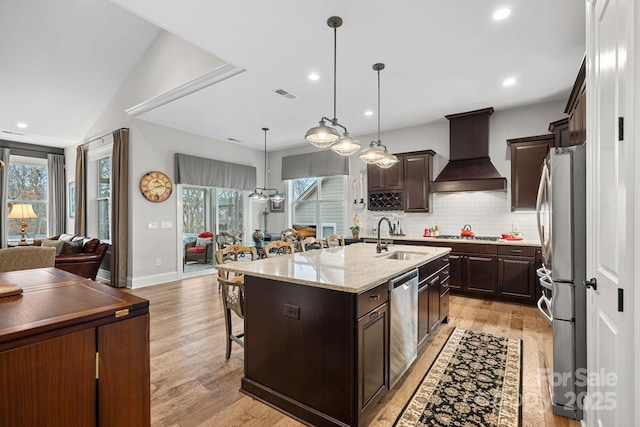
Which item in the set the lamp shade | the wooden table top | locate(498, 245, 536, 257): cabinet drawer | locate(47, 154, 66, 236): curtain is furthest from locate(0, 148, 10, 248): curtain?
locate(498, 245, 536, 257): cabinet drawer

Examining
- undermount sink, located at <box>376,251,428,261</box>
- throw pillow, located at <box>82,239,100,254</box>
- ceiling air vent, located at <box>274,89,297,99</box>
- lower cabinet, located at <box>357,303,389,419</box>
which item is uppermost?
ceiling air vent, located at <box>274,89,297,99</box>

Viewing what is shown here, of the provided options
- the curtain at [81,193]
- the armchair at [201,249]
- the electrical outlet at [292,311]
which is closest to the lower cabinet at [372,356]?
the electrical outlet at [292,311]

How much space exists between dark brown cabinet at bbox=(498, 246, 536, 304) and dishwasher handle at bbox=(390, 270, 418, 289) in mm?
2666

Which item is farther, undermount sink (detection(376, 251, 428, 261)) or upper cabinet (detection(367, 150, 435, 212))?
upper cabinet (detection(367, 150, 435, 212))

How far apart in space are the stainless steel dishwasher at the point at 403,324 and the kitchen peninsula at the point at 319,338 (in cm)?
6

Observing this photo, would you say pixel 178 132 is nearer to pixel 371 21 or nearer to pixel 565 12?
pixel 371 21

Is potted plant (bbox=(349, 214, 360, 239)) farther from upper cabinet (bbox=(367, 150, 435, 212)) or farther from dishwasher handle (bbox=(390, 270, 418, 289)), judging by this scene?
dishwasher handle (bbox=(390, 270, 418, 289))

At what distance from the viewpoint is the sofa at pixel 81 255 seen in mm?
4961

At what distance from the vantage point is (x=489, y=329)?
3471 mm

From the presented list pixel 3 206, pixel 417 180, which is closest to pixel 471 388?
pixel 417 180

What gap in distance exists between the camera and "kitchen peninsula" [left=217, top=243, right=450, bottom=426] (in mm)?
1783

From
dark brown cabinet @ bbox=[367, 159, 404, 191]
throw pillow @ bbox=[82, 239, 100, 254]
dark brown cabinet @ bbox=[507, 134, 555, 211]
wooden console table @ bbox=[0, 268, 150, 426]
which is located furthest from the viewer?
dark brown cabinet @ bbox=[367, 159, 404, 191]

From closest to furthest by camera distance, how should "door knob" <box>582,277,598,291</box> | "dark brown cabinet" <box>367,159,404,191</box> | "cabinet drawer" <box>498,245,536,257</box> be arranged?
"door knob" <box>582,277,598,291</box> < "cabinet drawer" <box>498,245,536,257</box> < "dark brown cabinet" <box>367,159,404,191</box>

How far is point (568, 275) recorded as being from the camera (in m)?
2.01
